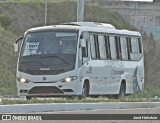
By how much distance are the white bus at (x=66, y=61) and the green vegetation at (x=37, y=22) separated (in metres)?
10.1

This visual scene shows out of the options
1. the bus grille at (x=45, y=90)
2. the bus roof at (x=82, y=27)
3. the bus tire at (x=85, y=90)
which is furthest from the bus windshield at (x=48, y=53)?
the bus tire at (x=85, y=90)

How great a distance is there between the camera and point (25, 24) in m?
55.8

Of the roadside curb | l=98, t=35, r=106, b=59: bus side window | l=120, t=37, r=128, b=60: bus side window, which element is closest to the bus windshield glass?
l=98, t=35, r=106, b=59: bus side window

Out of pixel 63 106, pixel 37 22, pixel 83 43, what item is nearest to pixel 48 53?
pixel 83 43

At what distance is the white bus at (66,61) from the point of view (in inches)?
1065

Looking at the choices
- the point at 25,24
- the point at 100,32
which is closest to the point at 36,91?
the point at 100,32

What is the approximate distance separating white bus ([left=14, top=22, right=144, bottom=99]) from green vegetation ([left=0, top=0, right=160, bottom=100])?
10142 millimetres

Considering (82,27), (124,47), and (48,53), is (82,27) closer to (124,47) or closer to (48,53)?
(48,53)

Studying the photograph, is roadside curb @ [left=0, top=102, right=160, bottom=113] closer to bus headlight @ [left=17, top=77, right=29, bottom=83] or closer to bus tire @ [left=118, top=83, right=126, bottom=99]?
bus headlight @ [left=17, top=77, right=29, bottom=83]

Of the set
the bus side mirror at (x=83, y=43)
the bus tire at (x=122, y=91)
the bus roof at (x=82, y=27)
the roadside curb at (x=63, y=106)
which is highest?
the bus roof at (x=82, y=27)

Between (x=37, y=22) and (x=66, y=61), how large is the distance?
99.3ft

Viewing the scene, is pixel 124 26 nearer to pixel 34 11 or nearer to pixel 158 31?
pixel 158 31

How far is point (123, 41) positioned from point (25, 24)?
25.0 m

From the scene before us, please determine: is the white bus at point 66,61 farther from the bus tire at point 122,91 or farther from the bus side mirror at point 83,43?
the bus tire at point 122,91
